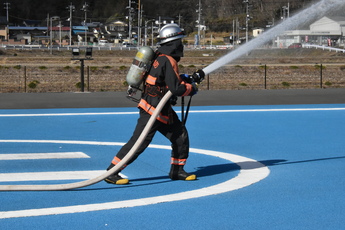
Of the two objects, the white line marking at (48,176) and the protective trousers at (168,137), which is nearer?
the protective trousers at (168,137)

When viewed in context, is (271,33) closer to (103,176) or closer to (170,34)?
(170,34)

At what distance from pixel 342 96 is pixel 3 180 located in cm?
1595

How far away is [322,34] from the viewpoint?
328ft

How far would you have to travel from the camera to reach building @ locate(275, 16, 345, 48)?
9744 cm

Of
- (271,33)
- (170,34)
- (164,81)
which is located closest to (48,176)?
(164,81)

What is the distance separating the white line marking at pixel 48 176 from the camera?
8070 millimetres

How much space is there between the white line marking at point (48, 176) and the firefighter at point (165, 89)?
0.68m

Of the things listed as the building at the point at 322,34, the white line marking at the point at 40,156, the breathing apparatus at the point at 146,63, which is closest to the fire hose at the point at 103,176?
the breathing apparatus at the point at 146,63

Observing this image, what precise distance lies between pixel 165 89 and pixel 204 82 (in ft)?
77.9

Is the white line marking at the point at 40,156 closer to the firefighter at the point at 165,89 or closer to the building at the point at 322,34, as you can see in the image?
the firefighter at the point at 165,89

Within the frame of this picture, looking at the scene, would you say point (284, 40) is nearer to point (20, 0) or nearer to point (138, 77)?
point (20, 0)

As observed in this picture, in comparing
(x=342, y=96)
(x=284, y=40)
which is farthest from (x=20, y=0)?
(x=342, y=96)

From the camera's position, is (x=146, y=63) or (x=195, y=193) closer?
(x=195, y=193)

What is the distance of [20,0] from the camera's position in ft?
502
